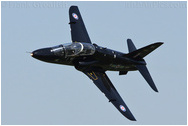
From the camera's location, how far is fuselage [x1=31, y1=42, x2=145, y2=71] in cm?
3438

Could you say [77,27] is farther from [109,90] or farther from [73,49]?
[109,90]

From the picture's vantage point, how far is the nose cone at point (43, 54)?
33.9 meters

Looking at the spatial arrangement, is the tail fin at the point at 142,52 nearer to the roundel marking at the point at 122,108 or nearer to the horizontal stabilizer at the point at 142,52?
the horizontal stabilizer at the point at 142,52

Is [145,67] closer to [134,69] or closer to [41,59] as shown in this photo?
[134,69]

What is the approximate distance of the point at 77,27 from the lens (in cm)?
3869

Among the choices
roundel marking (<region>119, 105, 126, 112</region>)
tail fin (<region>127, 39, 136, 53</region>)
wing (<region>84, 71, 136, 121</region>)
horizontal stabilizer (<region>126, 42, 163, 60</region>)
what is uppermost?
tail fin (<region>127, 39, 136, 53</region>)

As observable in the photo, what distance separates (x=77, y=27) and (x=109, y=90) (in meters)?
6.51

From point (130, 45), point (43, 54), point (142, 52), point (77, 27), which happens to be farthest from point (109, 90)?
point (77, 27)

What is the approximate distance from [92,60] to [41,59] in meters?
4.10

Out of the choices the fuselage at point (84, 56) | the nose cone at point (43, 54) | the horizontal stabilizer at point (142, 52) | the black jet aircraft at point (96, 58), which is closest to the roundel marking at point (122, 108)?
the black jet aircraft at point (96, 58)

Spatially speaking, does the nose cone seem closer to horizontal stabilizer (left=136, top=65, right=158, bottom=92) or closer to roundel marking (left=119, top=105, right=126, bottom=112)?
roundel marking (left=119, top=105, right=126, bottom=112)

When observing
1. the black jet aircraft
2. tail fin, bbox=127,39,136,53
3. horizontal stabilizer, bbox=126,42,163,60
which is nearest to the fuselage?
the black jet aircraft

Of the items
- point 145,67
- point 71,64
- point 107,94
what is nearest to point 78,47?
point 71,64

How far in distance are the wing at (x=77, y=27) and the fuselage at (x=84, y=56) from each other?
96.1 inches
